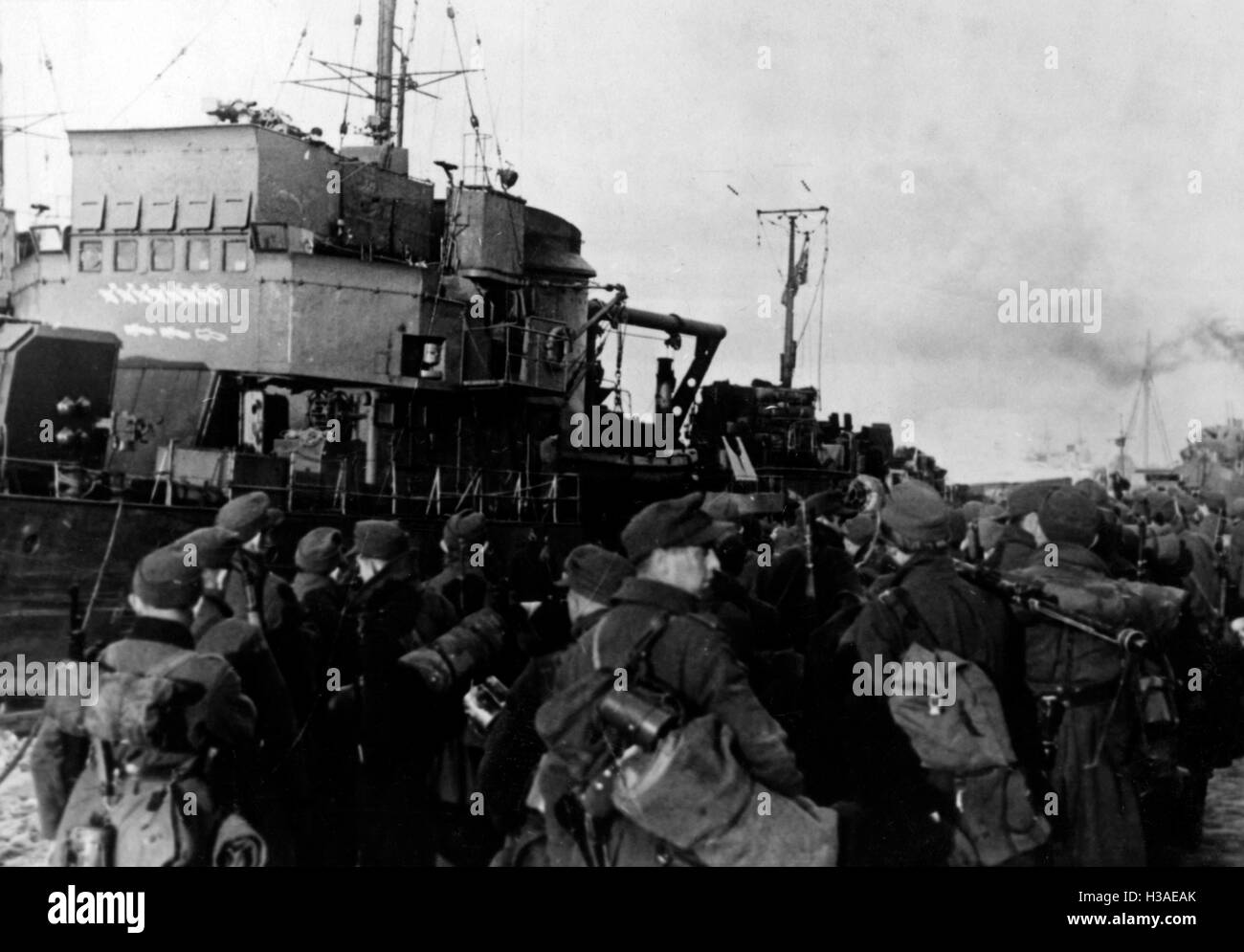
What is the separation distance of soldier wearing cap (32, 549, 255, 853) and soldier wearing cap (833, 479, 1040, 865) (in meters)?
2.41

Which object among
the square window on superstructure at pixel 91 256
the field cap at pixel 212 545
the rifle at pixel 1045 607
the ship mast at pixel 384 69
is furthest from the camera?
the ship mast at pixel 384 69

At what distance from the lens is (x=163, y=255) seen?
13.7 meters

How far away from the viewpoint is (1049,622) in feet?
14.8

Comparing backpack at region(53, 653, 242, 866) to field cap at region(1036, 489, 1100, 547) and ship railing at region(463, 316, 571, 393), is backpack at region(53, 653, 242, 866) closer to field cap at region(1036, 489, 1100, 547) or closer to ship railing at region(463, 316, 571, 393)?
field cap at region(1036, 489, 1100, 547)

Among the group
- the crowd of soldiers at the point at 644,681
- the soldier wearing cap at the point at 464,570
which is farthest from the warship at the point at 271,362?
the soldier wearing cap at the point at 464,570

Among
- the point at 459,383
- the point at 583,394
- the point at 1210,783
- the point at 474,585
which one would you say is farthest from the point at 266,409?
the point at 1210,783

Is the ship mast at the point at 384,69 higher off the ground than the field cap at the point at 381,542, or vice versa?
the ship mast at the point at 384,69

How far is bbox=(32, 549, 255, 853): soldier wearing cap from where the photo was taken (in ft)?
12.2

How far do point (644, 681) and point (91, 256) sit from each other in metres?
13.0

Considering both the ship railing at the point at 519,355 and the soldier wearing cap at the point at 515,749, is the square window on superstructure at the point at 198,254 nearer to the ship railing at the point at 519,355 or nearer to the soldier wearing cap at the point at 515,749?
the ship railing at the point at 519,355

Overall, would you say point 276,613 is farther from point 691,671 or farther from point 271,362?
point 271,362

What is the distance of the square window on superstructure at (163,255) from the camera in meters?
13.7
